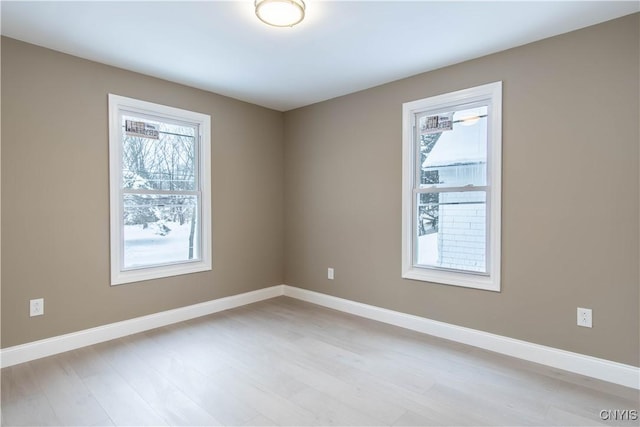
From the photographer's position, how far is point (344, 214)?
13.2 feet

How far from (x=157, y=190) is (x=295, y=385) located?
7.77 feet

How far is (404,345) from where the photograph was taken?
9.89ft

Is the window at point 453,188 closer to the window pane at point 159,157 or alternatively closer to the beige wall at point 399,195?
the beige wall at point 399,195

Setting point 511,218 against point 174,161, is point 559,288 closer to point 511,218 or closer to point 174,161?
point 511,218

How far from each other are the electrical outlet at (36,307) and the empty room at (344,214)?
0.06ft

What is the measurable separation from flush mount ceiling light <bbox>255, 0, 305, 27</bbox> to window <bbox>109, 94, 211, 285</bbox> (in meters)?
1.79

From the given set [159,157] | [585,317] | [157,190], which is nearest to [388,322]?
[585,317]

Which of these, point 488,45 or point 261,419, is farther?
point 488,45

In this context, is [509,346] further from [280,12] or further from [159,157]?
[159,157]

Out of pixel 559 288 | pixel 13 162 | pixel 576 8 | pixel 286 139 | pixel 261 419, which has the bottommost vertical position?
pixel 261 419

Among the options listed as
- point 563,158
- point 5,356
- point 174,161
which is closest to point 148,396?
point 5,356

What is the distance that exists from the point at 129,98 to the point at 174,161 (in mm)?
725

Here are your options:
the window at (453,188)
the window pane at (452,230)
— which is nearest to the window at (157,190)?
the window at (453,188)

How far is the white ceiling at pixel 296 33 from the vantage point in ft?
7.30
